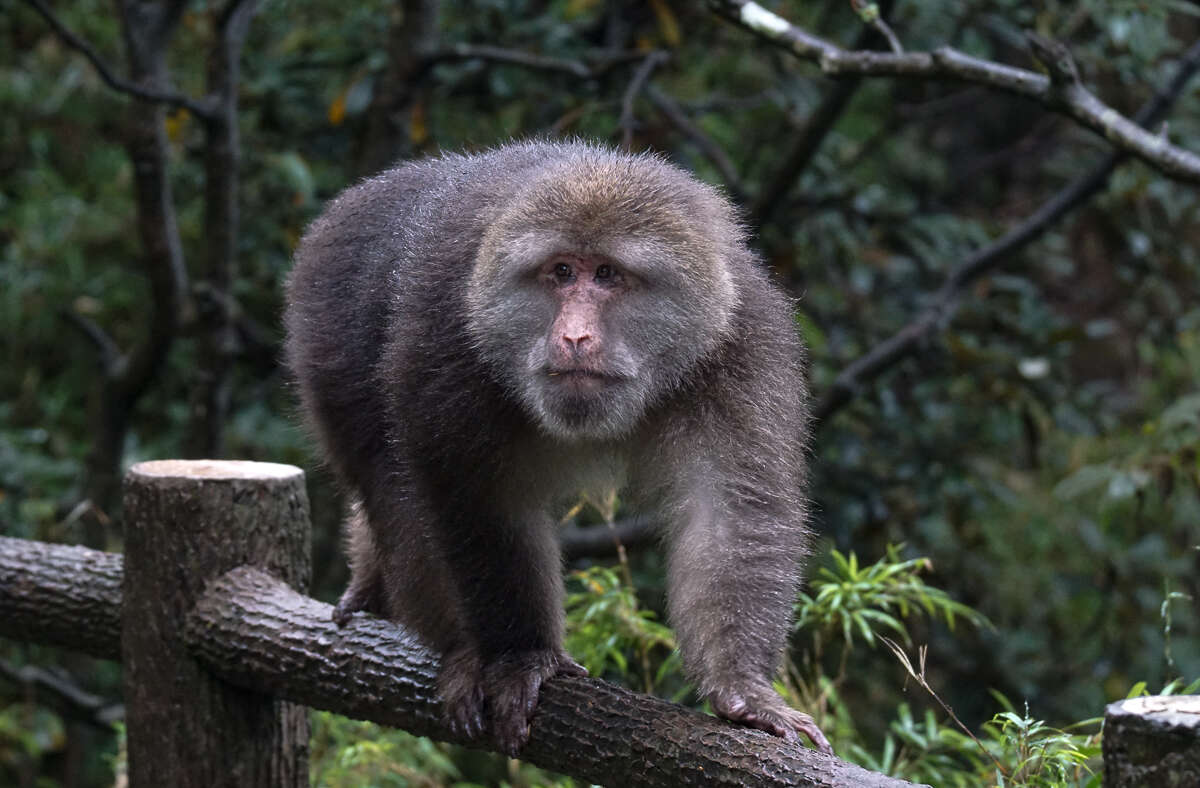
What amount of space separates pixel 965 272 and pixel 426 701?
3301 mm

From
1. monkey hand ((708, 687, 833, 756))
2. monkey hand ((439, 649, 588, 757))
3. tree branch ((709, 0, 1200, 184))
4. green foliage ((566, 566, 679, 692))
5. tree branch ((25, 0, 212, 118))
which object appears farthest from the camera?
tree branch ((25, 0, 212, 118))

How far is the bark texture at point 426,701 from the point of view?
2.46 metres

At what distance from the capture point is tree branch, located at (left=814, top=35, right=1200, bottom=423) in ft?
16.7

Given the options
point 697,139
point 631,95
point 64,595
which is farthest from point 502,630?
point 697,139

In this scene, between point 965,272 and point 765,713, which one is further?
point 965,272

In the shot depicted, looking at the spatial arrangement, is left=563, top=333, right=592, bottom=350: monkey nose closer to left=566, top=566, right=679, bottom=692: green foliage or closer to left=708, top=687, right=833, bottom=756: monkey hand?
left=708, top=687, right=833, bottom=756: monkey hand

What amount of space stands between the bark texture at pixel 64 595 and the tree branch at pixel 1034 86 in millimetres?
2334

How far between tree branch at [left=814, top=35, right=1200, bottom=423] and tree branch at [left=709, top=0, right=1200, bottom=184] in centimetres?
173

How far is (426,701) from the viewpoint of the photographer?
9.96 ft

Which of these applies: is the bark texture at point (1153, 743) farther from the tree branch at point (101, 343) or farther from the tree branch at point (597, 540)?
the tree branch at point (101, 343)

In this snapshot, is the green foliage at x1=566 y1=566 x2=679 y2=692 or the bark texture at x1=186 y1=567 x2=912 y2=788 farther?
the green foliage at x1=566 y1=566 x2=679 y2=692

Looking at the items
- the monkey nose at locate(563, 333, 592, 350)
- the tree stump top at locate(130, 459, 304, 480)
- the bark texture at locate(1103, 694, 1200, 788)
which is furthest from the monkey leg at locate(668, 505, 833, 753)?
the tree stump top at locate(130, 459, 304, 480)

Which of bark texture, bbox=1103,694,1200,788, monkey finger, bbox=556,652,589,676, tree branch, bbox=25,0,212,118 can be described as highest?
tree branch, bbox=25,0,212,118

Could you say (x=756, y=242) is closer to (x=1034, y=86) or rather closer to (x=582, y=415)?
(x=1034, y=86)
